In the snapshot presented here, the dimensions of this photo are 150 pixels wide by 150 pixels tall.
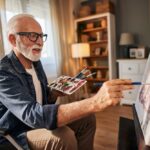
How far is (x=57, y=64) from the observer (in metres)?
2.92

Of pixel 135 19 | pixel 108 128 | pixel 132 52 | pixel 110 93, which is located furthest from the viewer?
pixel 135 19

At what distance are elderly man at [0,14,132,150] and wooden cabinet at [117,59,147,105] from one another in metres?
1.73

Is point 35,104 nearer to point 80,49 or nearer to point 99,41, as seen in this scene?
point 80,49

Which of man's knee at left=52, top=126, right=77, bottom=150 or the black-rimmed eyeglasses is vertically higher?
the black-rimmed eyeglasses

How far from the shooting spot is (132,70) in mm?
2656

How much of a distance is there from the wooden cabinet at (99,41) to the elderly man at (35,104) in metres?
1.97

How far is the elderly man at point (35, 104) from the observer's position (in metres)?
0.65

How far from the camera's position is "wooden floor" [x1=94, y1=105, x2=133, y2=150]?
5.43 feet

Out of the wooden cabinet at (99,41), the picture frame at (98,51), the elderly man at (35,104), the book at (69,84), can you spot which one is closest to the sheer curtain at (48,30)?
the wooden cabinet at (99,41)

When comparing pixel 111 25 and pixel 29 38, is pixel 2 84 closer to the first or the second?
pixel 29 38

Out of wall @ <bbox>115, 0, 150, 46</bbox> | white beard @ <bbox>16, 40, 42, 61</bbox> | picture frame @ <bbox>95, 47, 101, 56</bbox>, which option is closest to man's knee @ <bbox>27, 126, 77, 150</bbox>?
white beard @ <bbox>16, 40, 42, 61</bbox>

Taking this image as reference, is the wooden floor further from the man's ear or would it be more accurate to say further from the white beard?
the man's ear

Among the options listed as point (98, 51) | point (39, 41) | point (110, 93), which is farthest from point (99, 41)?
point (110, 93)

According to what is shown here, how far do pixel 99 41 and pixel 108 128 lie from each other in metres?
1.68
